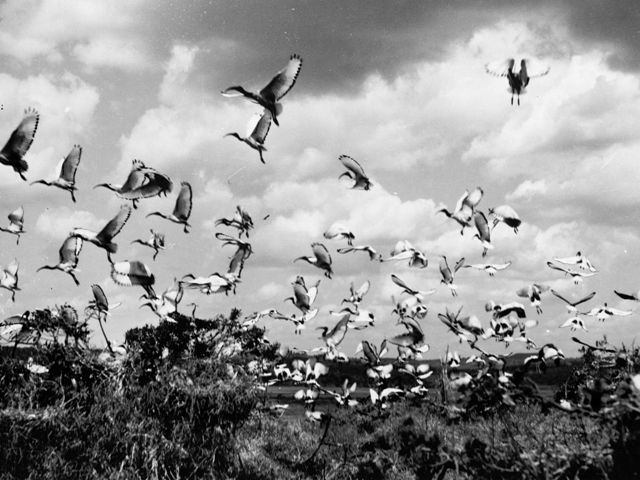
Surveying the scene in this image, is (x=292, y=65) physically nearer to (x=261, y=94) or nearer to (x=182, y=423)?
(x=261, y=94)

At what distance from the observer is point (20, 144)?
7938mm

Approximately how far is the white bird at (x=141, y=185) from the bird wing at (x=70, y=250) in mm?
1551

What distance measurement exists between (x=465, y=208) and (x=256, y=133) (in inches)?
157

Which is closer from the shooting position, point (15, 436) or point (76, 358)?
point (15, 436)

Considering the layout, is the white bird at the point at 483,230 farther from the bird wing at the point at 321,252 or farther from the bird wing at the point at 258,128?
the bird wing at the point at 258,128

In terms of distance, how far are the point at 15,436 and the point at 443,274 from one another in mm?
7763

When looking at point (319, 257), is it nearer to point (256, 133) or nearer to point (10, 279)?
point (256, 133)

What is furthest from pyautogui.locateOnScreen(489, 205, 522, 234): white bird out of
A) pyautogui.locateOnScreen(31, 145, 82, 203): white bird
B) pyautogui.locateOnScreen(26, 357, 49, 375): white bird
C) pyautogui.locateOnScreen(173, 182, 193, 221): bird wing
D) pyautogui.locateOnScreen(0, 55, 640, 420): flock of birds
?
pyautogui.locateOnScreen(26, 357, 49, 375): white bird

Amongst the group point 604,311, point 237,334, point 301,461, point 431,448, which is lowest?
point 301,461

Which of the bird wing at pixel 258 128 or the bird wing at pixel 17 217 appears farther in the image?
the bird wing at pixel 17 217

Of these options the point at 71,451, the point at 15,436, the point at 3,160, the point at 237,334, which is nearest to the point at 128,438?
the point at 71,451

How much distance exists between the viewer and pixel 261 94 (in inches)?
294

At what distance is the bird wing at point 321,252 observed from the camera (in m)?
11.1

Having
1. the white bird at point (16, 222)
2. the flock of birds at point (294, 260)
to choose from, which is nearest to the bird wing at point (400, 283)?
the flock of birds at point (294, 260)
